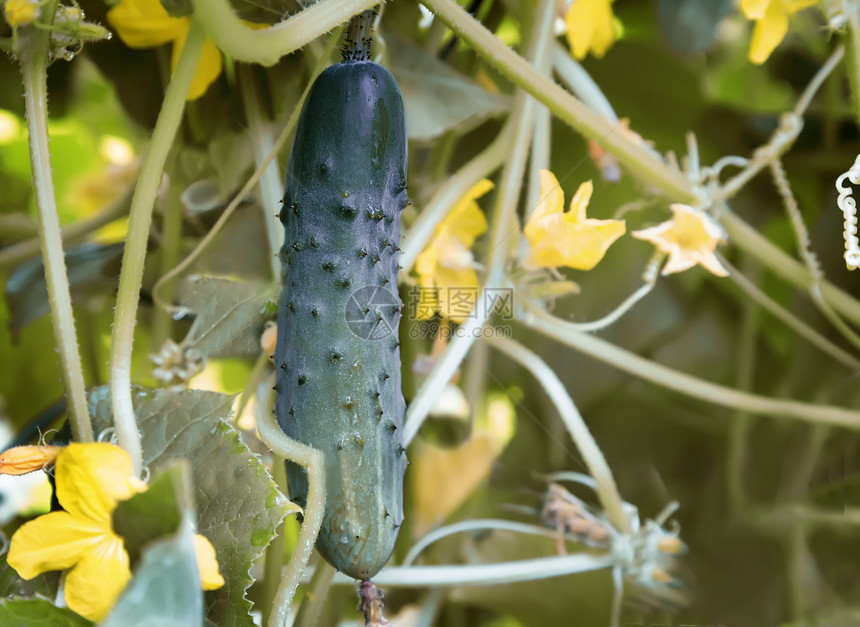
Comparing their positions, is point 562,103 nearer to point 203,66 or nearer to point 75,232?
point 203,66

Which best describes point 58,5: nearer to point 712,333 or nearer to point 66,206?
point 66,206

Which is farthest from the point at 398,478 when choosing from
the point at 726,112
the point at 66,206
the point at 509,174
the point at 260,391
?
the point at 726,112

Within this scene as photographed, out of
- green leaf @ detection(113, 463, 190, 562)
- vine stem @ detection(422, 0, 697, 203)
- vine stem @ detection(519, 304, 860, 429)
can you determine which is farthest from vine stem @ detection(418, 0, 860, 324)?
green leaf @ detection(113, 463, 190, 562)

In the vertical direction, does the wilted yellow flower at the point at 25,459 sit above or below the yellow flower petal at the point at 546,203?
below

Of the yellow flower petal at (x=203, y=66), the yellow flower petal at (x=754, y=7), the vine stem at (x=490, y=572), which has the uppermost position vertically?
the yellow flower petal at (x=754, y=7)

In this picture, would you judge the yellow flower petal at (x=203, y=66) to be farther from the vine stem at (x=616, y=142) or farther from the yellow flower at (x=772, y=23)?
the yellow flower at (x=772, y=23)

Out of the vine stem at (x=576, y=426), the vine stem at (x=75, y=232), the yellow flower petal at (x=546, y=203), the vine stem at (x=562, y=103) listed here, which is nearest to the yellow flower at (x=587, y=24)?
the vine stem at (x=562, y=103)

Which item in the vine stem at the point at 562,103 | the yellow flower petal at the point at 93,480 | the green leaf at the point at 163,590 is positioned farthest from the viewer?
the vine stem at the point at 562,103
